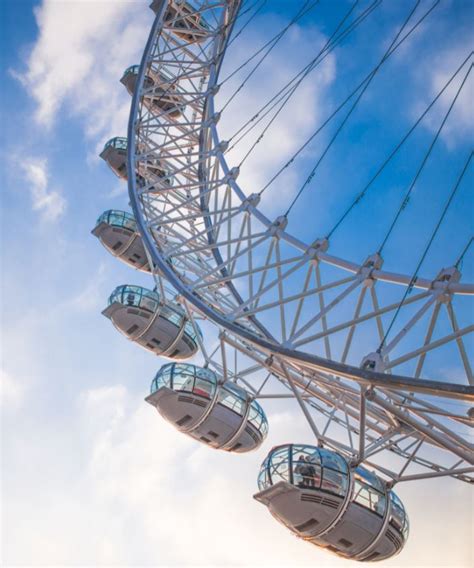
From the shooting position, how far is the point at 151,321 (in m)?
27.2

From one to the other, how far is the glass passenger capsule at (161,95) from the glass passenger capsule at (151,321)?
8311 mm

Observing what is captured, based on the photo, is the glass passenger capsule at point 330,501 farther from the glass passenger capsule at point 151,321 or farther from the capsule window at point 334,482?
the glass passenger capsule at point 151,321

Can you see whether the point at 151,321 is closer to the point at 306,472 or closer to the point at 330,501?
the point at 306,472

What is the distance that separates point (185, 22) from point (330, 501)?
77.3 ft

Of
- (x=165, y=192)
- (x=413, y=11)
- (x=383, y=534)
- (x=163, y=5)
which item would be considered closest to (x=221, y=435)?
(x=383, y=534)

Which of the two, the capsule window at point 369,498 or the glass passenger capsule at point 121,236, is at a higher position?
the glass passenger capsule at point 121,236

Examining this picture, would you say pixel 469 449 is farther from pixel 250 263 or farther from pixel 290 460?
pixel 250 263

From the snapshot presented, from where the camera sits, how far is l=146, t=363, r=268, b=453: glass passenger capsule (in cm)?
2189

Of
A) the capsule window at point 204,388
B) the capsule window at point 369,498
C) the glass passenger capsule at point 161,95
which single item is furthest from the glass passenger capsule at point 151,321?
the capsule window at point 369,498

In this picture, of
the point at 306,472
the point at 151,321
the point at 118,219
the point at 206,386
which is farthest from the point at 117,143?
the point at 306,472

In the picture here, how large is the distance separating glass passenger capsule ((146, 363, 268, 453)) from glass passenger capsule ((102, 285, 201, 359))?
4.59 metres

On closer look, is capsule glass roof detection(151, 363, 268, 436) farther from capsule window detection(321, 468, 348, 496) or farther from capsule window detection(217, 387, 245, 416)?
capsule window detection(321, 468, 348, 496)

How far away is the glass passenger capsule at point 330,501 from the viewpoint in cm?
1697

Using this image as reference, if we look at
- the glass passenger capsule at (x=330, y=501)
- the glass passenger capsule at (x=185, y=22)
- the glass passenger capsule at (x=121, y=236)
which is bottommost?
the glass passenger capsule at (x=330, y=501)
